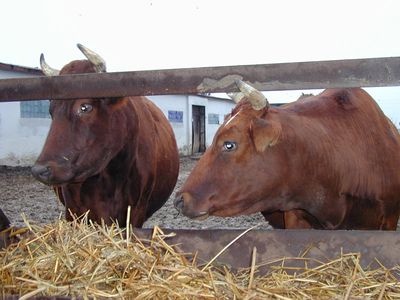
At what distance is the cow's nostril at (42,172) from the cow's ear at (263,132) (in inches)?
55.7

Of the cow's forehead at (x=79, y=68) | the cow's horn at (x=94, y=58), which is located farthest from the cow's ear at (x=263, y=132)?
the cow's forehead at (x=79, y=68)

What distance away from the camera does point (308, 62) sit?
2789mm

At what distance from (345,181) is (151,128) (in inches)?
78.4

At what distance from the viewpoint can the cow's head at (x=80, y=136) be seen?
11.7 ft

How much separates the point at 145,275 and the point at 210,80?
1.17 metres

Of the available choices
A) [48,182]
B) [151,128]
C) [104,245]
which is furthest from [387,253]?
[151,128]

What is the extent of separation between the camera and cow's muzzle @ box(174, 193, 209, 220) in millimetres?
3072

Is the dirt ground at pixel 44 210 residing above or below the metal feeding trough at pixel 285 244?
below

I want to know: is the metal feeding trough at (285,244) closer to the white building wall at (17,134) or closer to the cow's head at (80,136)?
the cow's head at (80,136)

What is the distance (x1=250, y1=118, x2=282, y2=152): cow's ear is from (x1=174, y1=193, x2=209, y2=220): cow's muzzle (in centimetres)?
53

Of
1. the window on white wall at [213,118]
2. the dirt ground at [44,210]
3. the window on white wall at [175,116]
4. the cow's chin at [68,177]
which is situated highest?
the cow's chin at [68,177]

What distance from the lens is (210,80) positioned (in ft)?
9.61

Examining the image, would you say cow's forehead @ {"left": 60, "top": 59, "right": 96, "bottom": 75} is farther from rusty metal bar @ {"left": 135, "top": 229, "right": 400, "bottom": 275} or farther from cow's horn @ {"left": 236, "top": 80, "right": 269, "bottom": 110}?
rusty metal bar @ {"left": 135, "top": 229, "right": 400, "bottom": 275}

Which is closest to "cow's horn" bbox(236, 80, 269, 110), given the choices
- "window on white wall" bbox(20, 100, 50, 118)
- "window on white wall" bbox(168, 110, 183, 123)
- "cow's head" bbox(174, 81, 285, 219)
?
"cow's head" bbox(174, 81, 285, 219)
